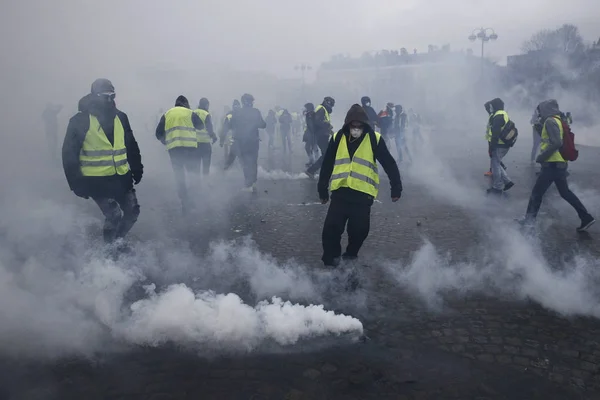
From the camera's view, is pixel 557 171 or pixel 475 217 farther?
pixel 475 217

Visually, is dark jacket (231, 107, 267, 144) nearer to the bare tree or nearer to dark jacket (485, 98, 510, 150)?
dark jacket (485, 98, 510, 150)

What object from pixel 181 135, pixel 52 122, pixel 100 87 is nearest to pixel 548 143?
pixel 181 135

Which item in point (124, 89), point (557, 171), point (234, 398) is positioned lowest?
point (234, 398)

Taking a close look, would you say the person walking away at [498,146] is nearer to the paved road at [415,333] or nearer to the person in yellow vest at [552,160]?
the paved road at [415,333]

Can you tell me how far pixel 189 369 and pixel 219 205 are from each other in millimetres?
5201

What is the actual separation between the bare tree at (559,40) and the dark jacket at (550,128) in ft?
131

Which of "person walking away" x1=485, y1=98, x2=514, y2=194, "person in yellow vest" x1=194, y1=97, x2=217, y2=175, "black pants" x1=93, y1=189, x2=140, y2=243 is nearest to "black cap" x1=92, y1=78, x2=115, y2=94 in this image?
"black pants" x1=93, y1=189, x2=140, y2=243

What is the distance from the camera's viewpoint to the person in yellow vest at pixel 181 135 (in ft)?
23.2

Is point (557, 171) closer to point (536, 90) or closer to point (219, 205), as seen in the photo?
point (219, 205)

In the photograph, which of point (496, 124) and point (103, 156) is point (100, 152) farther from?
point (496, 124)

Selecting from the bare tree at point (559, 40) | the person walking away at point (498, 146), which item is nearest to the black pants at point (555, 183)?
the person walking away at point (498, 146)

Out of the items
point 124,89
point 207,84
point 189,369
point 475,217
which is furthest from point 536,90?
point 189,369

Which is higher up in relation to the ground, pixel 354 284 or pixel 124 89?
pixel 124 89

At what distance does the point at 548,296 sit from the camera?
157 inches
